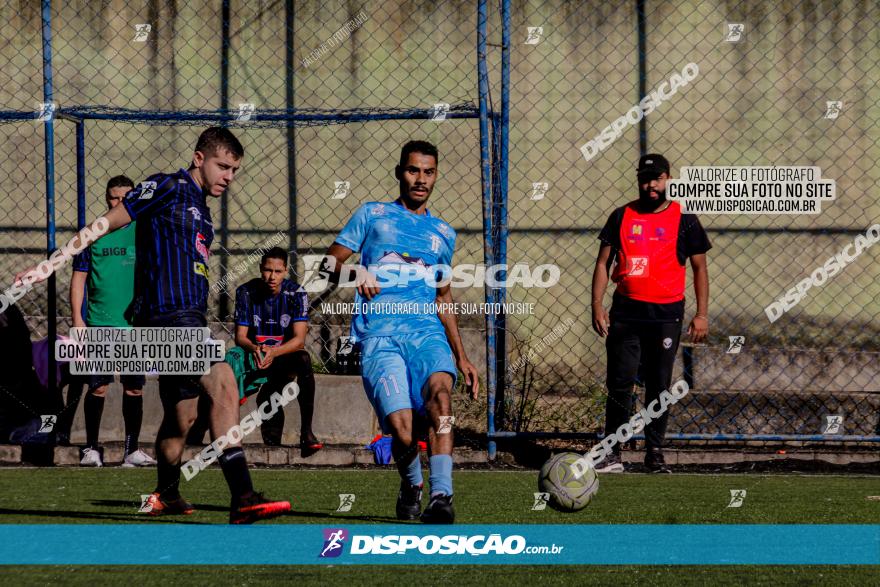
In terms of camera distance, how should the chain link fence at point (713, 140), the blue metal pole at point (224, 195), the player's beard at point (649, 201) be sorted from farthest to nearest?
1. the blue metal pole at point (224, 195)
2. the chain link fence at point (713, 140)
3. the player's beard at point (649, 201)

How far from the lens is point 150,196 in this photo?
18.4 feet

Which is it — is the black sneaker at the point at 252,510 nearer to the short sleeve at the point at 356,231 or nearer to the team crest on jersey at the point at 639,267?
the short sleeve at the point at 356,231

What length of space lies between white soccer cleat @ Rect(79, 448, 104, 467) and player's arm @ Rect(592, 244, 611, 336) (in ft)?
12.6

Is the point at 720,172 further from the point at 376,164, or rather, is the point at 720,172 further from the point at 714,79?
the point at 376,164

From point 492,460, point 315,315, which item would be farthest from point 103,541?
point 315,315

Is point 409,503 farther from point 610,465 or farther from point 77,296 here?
point 77,296

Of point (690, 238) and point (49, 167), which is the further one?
point (49, 167)

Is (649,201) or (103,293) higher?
(649,201)

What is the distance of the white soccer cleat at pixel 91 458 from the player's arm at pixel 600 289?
3848mm

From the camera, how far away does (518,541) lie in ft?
17.0

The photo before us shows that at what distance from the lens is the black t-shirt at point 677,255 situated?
8477mm

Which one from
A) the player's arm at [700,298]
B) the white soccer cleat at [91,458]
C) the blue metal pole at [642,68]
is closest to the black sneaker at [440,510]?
the player's arm at [700,298]

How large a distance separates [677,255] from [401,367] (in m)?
3.26

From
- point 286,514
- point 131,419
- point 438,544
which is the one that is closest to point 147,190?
point 286,514
